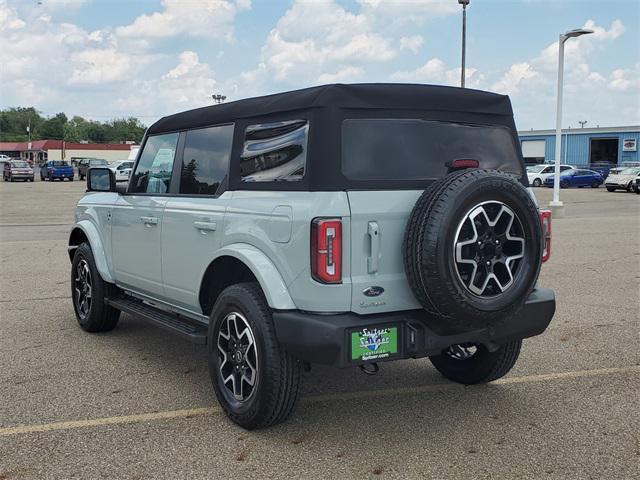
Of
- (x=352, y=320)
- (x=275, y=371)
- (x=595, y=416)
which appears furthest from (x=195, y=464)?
(x=595, y=416)

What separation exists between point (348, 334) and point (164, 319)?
201cm

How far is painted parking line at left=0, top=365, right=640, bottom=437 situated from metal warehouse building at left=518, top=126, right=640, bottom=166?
170 ft

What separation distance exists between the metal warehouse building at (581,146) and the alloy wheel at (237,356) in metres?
53.3

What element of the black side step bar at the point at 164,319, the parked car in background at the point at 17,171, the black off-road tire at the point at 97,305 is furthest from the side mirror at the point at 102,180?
the parked car in background at the point at 17,171

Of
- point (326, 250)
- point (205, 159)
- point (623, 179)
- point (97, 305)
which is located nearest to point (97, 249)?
point (97, 305)

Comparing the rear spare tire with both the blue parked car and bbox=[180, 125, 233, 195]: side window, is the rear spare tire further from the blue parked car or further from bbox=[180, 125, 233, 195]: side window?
the blue parked car

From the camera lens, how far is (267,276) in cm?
374

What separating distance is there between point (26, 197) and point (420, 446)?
97.2 feet

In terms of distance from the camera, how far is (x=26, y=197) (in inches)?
1180

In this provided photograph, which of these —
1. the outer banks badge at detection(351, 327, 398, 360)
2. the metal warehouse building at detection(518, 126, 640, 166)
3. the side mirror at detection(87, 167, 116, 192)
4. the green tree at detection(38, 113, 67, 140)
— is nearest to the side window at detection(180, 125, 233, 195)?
the side mirror at detection(87, 167, 116, 192)

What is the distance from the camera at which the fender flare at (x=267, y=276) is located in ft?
12.1

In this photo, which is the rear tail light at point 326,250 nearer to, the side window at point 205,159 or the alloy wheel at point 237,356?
the alloy wheel at point 237,356

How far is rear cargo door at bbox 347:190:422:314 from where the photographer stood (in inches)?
141

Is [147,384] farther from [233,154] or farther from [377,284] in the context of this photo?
[377,284]
